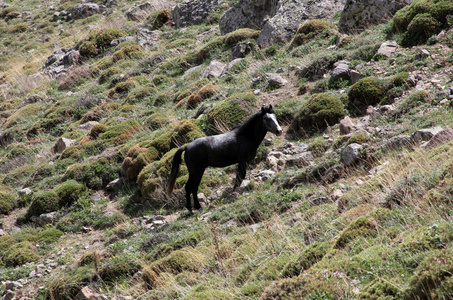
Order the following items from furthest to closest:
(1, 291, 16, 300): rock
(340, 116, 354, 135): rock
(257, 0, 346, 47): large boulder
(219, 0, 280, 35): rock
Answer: (219, 0, 280, 35): rock, (257, 0, 346, 47): large boulder, (340, 116, 354, 135): rock, (1, 291, 16, 300): rock

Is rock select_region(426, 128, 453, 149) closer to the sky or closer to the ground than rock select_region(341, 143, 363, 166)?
closer to the sky

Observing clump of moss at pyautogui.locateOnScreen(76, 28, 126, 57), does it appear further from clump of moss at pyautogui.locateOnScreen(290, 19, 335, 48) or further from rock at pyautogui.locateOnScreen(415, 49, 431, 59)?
rock at pyautogui.locateOnScreen(415, 49, 431, 59)

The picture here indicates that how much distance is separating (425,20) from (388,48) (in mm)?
1443

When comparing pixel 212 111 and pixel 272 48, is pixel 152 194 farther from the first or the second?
pixel 272 48

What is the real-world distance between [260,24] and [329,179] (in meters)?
15.4

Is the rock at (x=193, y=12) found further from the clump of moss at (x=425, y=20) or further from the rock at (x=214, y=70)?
the clump of moss at (x=425, y=20)

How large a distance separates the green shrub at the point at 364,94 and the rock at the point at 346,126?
1.06 metres

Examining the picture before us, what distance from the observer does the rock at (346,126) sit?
1098 centimetres

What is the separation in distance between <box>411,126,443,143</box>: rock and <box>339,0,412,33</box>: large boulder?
9.38 meters

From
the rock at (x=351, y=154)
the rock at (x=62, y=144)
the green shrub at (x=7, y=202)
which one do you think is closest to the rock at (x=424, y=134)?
the rock at (x=351, y=154)

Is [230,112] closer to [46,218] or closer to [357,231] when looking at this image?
[46,218]

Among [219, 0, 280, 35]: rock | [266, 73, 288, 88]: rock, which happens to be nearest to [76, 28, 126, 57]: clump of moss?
[219, 0, 280, 35]: rock

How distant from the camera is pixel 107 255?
991 cm

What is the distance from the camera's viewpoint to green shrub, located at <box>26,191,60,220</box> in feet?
44.8
